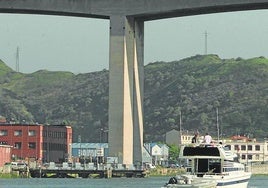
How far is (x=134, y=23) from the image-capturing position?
97.5 meters

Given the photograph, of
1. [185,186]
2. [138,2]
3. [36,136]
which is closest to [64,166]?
[138,2]

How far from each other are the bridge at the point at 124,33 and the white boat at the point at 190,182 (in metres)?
41.7

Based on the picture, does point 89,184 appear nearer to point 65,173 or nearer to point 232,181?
point 65,173

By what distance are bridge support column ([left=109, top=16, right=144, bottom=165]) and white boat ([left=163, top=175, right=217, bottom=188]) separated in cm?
4473

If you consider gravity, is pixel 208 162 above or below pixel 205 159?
below

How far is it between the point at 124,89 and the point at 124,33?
4626 mm

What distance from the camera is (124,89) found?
96.7 meters

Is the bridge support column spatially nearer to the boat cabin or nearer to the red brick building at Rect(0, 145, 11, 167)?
the red brick building at Rect(0, 145, 11, 167)

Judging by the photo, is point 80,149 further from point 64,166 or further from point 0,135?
point 64,166

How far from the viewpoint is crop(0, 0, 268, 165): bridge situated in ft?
308

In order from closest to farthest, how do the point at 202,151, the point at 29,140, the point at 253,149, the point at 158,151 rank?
the point at 202,151 < the point at 29,140 < the point at 158,151 < the point at 253,149

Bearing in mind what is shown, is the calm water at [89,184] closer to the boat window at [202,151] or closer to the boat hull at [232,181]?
the boat hull at [232,181]

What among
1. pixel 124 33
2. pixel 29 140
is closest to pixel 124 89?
pixel 124 33

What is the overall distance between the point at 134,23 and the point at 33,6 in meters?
8.64
